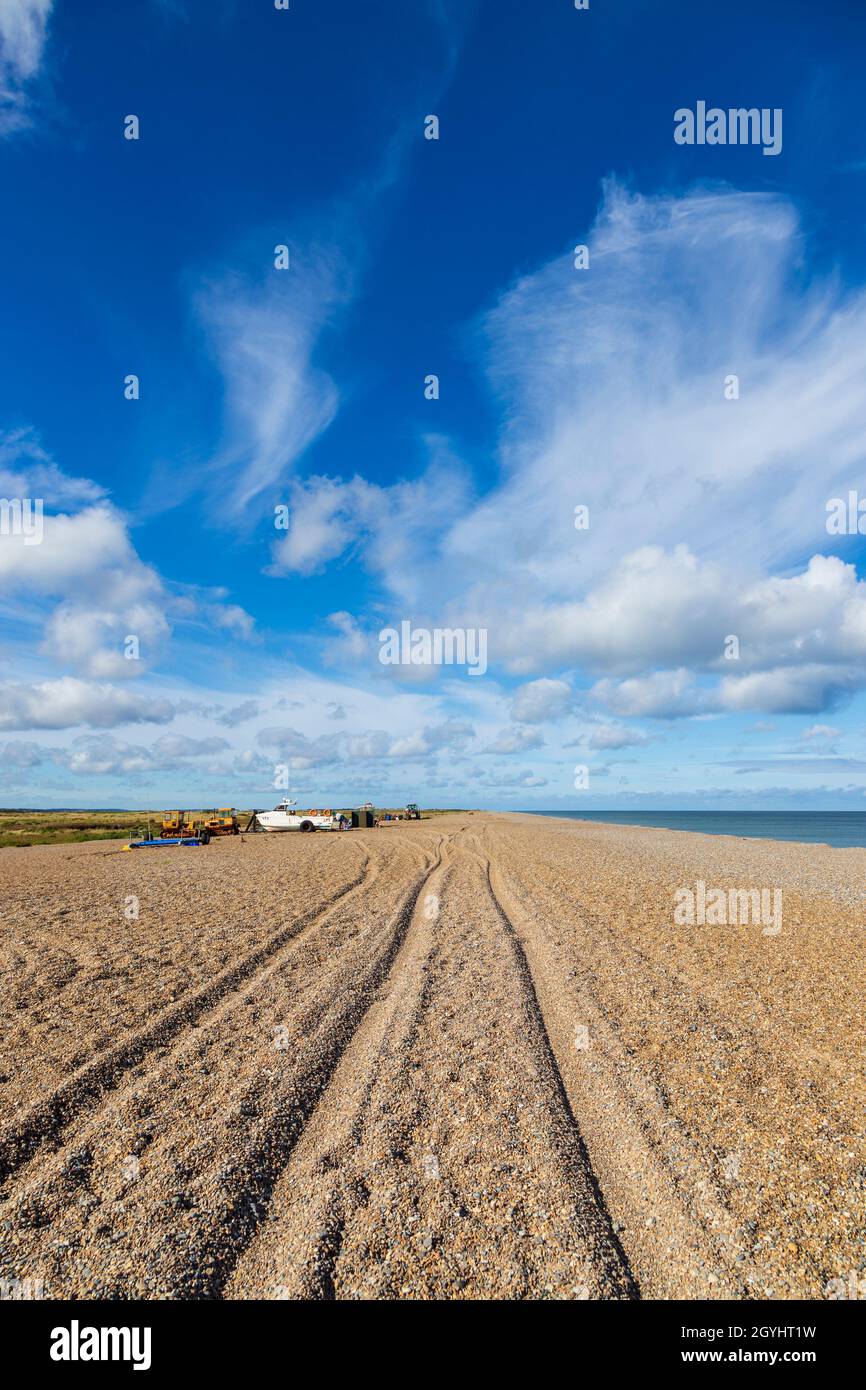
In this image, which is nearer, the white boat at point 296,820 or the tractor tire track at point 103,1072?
the tractor tire track at point 103,1072

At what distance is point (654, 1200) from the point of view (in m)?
5.33

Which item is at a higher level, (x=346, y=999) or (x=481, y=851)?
(x=346, y=999)

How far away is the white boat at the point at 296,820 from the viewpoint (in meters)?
62.5

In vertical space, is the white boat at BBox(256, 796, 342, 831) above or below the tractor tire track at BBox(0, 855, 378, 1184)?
below

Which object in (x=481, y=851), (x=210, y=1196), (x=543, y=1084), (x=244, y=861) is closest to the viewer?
(x=210, y=1196)

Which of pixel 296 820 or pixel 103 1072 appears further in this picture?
pixel 296 820

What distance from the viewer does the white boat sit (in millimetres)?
62469

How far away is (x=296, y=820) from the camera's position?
62.7 m

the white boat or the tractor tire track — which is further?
the white boat

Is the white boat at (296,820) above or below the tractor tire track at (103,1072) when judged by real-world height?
below

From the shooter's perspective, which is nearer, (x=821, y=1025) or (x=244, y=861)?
(x=821, y=1025)
